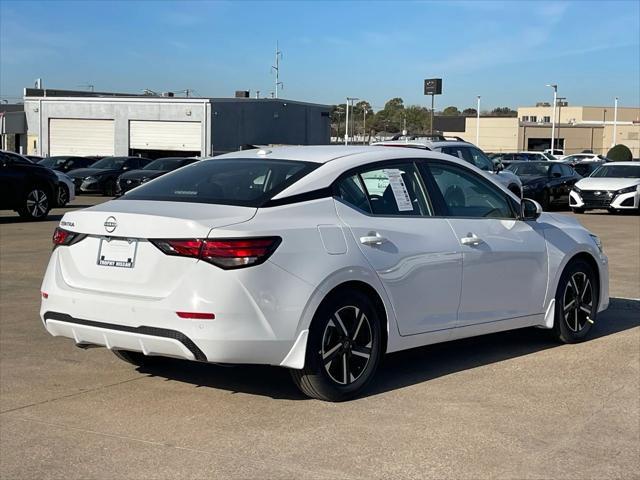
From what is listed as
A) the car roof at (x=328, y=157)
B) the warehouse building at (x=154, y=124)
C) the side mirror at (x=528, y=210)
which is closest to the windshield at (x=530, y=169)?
the side mirror at (x=528, y=210)

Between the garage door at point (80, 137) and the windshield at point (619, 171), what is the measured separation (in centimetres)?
3718

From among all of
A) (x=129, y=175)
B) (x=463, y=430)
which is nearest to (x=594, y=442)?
(x=463, y=430)

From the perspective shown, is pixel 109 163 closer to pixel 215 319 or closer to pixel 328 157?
pixel 328 157

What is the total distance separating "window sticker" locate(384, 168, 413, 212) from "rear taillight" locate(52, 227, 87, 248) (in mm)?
2195

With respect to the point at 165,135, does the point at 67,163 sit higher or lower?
lower

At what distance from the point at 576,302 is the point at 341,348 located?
2817 millimetres

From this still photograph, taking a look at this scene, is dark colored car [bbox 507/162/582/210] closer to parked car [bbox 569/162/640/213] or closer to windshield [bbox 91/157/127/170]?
parked car [bbox 569/162/640/213]

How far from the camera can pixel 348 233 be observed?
5746mm

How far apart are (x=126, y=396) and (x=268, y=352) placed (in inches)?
49.6

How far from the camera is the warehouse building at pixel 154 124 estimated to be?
5375 centimetres

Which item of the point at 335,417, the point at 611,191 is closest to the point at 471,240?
the point at 335,417

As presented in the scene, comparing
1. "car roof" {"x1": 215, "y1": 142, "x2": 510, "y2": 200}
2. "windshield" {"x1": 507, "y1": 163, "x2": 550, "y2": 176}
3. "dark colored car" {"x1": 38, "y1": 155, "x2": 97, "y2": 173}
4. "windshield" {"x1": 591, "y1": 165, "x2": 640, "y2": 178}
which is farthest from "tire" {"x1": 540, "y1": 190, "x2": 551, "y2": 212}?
"car roof" {"x1": 215, "y1": 142, "x2": 510, "y2": 200}

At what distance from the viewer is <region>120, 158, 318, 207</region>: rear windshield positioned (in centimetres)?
571

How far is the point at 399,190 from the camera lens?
20.9 feet
